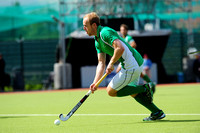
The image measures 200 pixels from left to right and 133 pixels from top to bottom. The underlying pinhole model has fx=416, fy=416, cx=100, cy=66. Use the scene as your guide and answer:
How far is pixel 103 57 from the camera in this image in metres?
6.83

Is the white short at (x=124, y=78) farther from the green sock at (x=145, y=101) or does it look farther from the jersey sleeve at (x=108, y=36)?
the jersey sleeve at (x=108, y=36)

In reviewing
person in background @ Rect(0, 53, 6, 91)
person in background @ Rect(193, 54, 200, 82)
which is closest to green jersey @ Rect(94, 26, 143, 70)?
person in background @ Rect(0, 53, 6, 91)

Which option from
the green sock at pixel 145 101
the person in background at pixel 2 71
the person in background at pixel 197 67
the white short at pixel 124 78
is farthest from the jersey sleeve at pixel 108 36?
the person in background at pixel 197 67

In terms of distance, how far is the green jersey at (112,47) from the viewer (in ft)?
20.6

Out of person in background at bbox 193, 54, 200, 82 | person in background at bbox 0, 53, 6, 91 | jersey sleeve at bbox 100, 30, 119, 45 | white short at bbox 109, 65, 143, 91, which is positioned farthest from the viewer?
person in background at bbox 193, 54, 200, 82

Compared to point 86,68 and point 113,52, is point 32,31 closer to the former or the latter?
point 86,68

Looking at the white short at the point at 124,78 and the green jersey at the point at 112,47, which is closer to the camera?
the green jersey at the point at 112,47

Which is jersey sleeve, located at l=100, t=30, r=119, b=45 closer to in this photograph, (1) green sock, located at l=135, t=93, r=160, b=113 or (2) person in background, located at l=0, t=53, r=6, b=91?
(1) green sock, located at l=135, t=93, r=160, b=113

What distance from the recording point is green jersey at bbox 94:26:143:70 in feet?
20.6

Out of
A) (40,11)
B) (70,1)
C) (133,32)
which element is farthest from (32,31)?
(133,32)

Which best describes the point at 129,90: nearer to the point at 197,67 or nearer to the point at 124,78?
the point at 124,78

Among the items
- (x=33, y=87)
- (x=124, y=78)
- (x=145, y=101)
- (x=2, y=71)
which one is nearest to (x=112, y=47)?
(x=124, y=78)

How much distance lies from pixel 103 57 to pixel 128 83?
2.10 ft

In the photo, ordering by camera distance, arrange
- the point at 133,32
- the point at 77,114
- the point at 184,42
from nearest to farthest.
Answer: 1. the point at 77,114
2. the point at 133,32
3. the point at 184,42
